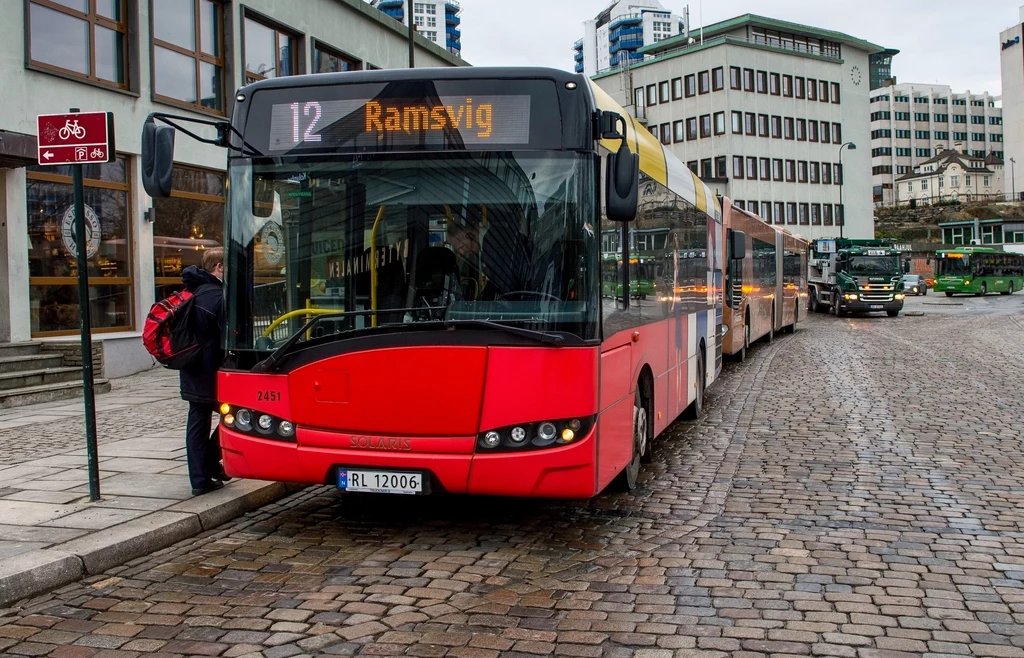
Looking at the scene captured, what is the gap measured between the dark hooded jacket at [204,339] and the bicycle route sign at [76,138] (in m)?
0.98

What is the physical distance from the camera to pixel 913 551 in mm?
5820

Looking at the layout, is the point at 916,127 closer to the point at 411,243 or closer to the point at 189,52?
the point at 189,52

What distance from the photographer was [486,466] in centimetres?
578

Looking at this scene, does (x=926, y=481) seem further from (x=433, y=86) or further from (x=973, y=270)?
(x=973, y=270)

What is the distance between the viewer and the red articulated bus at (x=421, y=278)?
19.0ft

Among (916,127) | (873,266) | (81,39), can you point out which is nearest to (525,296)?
(81,39)

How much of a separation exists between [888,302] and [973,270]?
1140 inches

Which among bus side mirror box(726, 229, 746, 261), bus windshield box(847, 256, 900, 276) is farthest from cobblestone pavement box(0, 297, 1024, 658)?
bus windshield box(847, 256, 900, 276)

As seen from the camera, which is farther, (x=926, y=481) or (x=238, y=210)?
(x=926, y=481)

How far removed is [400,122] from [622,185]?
4.50 ft

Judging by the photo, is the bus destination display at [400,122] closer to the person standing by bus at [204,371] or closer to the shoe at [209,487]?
the person standing by bus at [204,371]

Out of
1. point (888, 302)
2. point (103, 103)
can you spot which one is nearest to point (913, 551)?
point (103, 103)

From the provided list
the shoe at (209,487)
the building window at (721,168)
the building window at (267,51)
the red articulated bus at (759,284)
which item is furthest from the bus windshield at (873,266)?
the building window at (721,168)

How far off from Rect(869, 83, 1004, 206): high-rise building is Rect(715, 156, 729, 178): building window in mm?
90449
